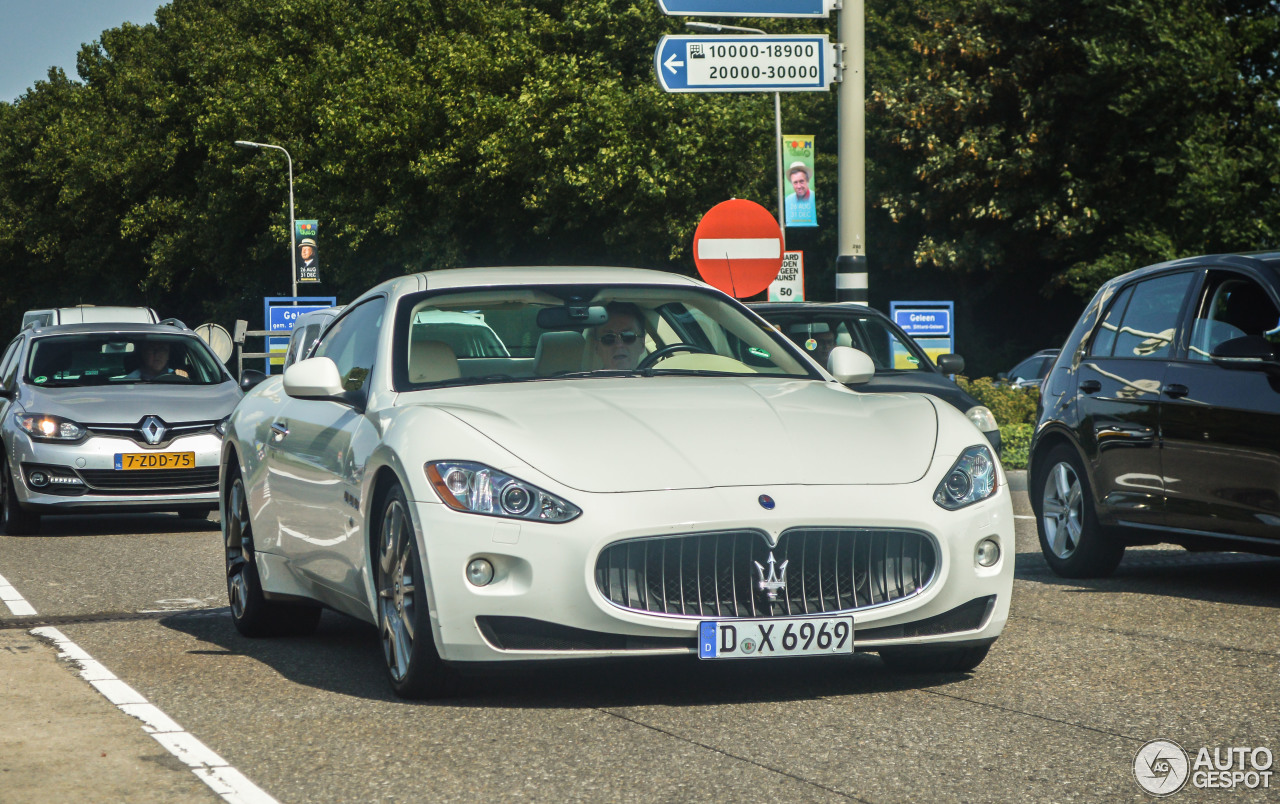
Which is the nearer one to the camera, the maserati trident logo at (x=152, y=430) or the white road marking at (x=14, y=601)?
the white road marking at (x=14, y=601)

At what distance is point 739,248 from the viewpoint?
14.9 metres

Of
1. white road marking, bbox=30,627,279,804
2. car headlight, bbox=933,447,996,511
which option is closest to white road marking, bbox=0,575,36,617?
white road marking, bbox=30,627,279,804

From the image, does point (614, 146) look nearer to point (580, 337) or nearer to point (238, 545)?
point (238, 545)

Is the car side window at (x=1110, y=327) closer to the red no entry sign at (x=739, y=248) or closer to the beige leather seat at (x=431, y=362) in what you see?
the beige leather seat at (x=431, y=362)

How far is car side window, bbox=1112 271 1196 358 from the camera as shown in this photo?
8672mm

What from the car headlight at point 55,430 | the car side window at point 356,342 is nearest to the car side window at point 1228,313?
the car side window at point 356,342

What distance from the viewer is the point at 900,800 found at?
426 cm

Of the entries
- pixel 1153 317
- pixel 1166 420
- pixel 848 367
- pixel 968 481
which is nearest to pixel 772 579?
pixel 968 481

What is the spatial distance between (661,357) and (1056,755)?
250 centimetres

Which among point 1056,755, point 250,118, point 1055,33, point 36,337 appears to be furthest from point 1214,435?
point 250,118

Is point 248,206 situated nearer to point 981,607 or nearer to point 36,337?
point 36,337

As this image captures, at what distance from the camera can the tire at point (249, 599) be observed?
749 cm

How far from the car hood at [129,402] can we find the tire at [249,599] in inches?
232

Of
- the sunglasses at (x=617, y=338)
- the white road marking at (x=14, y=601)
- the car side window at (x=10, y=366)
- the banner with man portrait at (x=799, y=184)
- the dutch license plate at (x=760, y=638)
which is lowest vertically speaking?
the white road marking at (x=14, y=601)
